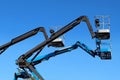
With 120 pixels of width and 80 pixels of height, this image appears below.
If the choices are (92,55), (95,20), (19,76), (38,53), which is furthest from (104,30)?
(19,76)

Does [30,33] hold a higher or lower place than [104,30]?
higher

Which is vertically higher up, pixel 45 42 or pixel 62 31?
pixel 62 31

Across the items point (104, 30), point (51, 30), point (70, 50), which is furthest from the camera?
point (70, 50)

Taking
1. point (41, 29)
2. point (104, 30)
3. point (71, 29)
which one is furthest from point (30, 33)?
point (104, 30)

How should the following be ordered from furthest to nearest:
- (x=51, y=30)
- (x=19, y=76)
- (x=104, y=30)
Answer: (x=19, y=76)
(x=51, y=30)
(x=104, y=30)

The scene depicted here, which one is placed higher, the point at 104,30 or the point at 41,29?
the point at 41,29

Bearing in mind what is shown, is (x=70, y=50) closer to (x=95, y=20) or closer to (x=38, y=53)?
(x=38, y=53)

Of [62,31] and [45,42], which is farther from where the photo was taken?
[45,42]

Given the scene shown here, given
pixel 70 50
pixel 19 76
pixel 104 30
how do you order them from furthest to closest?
pixel 19 76 → pixel 70 50 → pixel 104 30

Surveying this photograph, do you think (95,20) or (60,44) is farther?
(60,44)

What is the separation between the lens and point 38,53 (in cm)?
5084

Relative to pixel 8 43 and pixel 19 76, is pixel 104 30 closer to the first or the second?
pixel 8 43

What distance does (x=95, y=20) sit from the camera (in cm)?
4650

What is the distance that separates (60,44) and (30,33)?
3.41 meters
